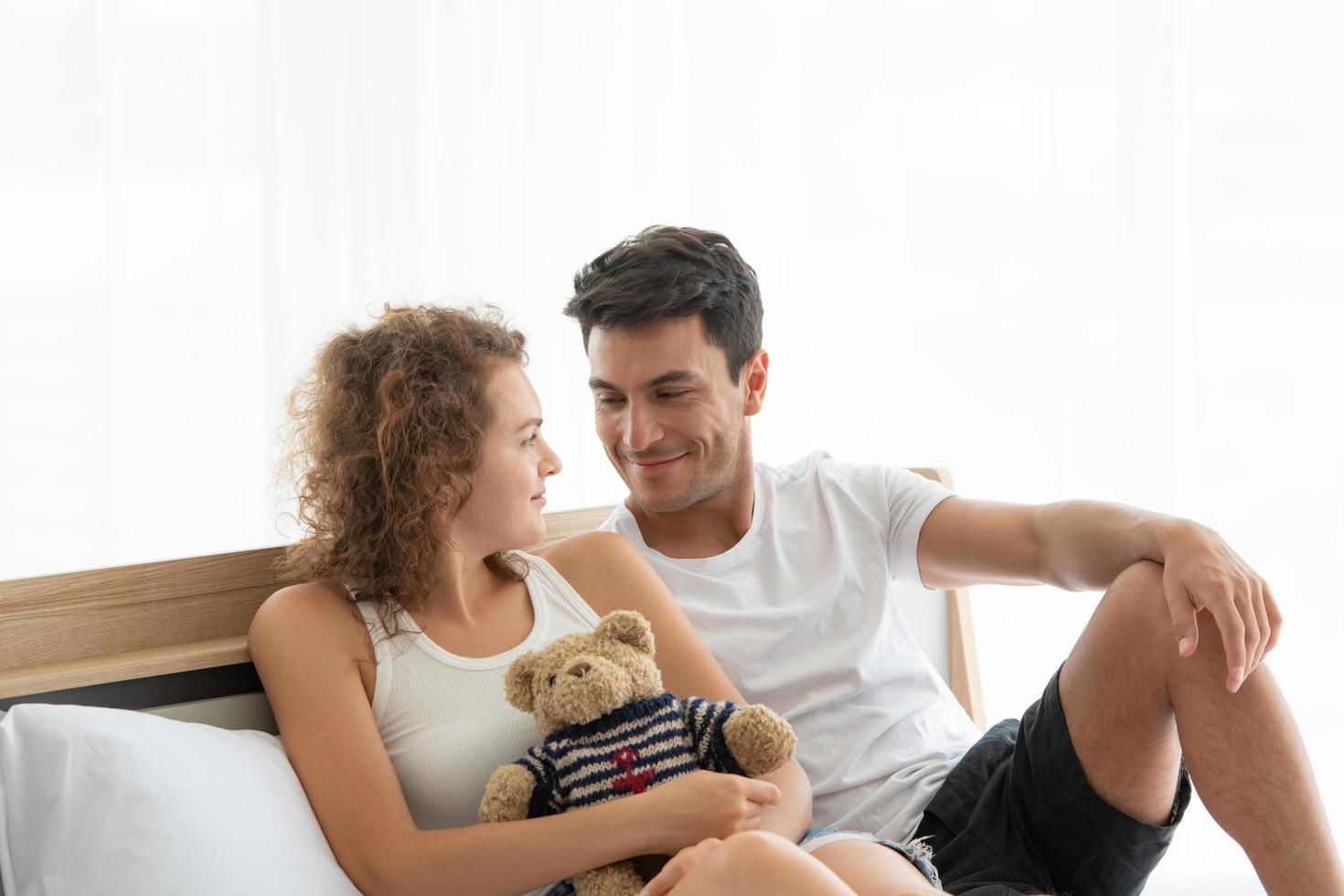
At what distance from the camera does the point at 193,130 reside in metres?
2.28

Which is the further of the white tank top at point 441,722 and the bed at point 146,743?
the white tank top at point 441,722

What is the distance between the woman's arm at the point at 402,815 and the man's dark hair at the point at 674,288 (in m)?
0.62

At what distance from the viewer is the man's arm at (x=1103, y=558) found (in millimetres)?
1283

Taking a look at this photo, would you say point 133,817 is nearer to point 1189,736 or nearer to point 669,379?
point 669,379

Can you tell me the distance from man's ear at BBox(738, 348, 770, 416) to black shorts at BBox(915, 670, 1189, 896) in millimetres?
605

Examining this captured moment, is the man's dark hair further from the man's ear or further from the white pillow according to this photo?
the white pillow

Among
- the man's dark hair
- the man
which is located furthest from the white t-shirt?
the man's dark hair

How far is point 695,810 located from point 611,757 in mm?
107

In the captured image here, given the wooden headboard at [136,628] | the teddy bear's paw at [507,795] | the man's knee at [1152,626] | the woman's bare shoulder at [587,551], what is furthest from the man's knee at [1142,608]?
the wooden headboard at [136,628]

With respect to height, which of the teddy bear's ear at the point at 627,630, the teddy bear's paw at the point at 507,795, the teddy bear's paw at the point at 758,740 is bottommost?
the teddy bear's paw at the point at 507,795

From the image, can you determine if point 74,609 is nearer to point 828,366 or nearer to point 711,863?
point 711,863

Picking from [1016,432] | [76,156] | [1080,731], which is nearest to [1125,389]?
[1016,432]

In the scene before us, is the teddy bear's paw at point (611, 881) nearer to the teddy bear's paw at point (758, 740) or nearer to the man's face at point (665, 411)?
the teddy bear's paw at point (758, 740)

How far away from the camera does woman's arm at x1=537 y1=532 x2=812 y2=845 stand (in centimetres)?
133
